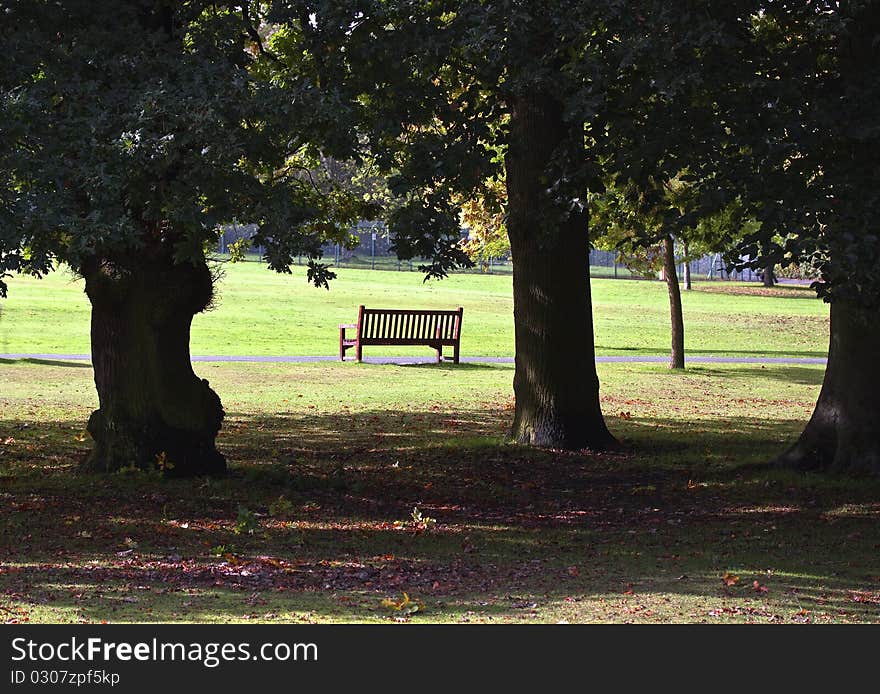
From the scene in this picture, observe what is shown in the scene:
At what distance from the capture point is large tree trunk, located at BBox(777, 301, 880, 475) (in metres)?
12.7

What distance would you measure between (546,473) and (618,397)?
8.19m

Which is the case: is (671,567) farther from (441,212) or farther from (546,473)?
(546,473)

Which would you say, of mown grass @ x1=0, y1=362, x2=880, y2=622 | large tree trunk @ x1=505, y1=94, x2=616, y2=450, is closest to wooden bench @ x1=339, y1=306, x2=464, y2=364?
mown grass @ x1=0, y1=362, x2=880, y2=622

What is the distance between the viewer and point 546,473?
13.5 metres

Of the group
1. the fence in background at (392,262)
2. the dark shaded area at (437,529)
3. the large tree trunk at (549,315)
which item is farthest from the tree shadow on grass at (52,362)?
the fence in background at (392,262)

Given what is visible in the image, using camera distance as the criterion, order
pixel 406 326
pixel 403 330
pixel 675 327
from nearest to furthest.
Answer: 1. pixel 406 326
2. pixel 403 330
3. pixel 675 327

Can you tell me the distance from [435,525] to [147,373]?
3.44 m

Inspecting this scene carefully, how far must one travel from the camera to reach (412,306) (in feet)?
157

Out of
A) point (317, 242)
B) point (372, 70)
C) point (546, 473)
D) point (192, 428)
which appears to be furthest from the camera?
point (546, 473)

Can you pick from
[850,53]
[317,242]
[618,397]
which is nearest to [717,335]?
[618,397]

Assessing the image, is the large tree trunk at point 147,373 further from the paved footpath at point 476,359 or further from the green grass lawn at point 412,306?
the paved footpath at point 476,359

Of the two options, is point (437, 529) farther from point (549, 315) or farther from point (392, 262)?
point (392, 262)

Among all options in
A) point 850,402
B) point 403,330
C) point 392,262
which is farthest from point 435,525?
point 392,262

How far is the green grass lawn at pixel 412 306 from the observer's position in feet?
111
